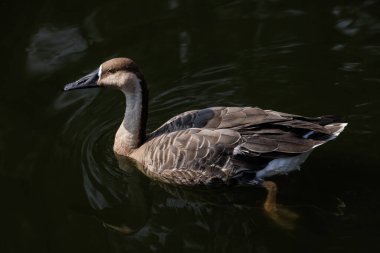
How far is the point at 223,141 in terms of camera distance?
6.14 meters

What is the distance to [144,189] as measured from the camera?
6.57 m

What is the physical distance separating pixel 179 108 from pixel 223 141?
1537mm

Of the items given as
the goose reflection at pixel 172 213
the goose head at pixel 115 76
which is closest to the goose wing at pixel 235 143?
the goose reflection at pixel 172 213

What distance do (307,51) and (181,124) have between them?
2.42 m

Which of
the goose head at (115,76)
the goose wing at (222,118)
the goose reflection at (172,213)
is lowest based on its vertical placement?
the goose reflection at (172,213)

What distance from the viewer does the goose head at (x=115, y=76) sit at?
255 inches

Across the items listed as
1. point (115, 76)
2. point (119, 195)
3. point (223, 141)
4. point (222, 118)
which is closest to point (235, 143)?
point (223, 141)

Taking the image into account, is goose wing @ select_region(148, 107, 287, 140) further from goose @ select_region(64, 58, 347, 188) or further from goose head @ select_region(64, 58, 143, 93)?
goose head @ select_region(64, 58, 143, 93)

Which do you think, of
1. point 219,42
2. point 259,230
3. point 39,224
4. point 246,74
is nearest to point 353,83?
point 246,74

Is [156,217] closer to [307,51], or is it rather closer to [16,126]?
[16,126]

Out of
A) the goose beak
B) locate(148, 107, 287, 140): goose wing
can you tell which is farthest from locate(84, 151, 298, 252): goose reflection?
the goose beak

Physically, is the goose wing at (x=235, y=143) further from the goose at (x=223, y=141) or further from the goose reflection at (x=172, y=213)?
the goose reflection at (x=172, y=213)

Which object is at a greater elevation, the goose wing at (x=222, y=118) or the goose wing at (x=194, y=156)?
the goose wing at (x=222, y=118)

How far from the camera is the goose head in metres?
6.48
